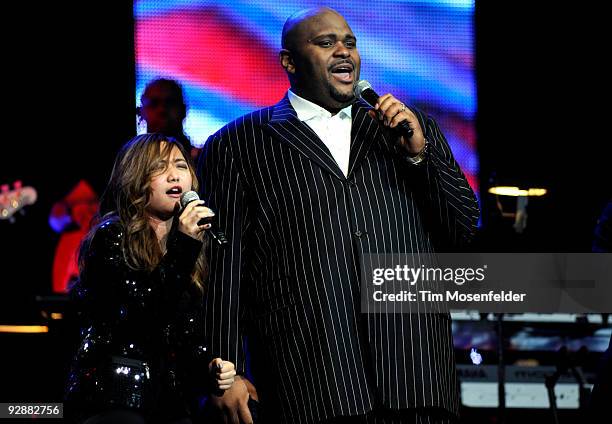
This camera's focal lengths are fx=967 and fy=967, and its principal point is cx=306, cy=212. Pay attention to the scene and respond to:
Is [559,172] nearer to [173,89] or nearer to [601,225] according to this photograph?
[601,225]

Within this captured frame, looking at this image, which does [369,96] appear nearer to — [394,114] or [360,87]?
[360,87]

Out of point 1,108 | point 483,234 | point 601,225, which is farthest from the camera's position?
point 1,108

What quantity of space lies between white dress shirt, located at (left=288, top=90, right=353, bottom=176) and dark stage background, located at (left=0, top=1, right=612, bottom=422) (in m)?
2.16

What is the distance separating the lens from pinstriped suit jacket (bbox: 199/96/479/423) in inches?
Result: 101

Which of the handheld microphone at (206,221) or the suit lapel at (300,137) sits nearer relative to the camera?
the handheld microphone at (206,221)

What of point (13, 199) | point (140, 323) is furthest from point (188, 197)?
point (13, 199)

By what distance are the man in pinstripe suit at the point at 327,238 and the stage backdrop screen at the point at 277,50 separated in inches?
60.6

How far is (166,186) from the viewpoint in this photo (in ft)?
9.38

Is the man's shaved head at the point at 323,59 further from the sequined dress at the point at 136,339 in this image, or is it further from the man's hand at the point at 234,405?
the man's hand at the point at 234,405

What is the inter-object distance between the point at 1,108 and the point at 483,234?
3077 mm

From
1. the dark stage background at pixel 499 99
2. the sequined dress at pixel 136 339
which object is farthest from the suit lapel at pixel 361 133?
the dark stage background at pixel 499 99

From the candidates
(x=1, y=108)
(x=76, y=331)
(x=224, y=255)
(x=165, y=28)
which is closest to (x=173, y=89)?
(x=165, y=28)

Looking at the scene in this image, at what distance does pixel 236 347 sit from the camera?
8.93 feet

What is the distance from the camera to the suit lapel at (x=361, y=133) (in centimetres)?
275
